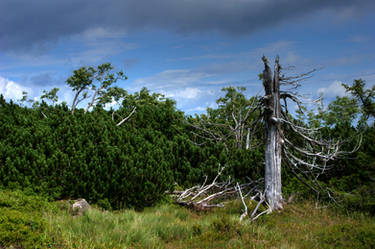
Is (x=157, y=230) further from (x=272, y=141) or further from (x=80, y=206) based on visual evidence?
(x=272, y=141)

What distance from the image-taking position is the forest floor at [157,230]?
20.2 feet

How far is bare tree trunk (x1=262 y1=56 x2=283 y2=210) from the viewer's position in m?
9.55

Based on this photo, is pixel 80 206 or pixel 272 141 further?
pixel 272 141

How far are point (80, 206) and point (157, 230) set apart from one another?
2.26 meters

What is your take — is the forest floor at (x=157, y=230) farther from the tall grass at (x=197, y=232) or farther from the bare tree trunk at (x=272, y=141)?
the bare tree trunk at (x=272, y=141)

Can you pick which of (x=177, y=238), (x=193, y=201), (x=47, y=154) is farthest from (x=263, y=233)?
(x=47, y=154)

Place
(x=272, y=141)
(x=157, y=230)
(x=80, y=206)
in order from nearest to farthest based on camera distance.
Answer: (x=157, y=230), (x=80, y=206), (x=272, y=141)

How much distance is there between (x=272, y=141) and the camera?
9.54m

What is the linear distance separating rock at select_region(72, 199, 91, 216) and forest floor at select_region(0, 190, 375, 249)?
21cm

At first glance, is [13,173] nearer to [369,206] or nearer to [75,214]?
[75,214]

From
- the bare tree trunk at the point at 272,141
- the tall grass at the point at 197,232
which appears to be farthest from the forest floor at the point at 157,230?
the bare tree trunk at the point at 272,141

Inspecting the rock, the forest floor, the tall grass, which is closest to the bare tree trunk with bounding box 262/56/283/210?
the forest floor

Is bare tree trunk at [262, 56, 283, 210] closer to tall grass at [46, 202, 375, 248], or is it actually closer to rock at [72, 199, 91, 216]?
tall grass at [46, 202, 375, 248]

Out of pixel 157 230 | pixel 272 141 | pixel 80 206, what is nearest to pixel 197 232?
pixel 157 230
